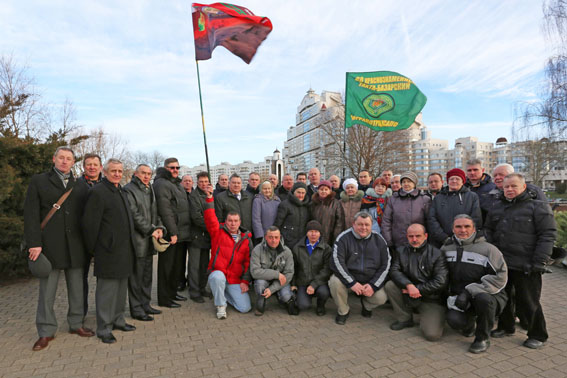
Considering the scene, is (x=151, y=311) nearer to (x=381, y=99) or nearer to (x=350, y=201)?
(x=350, y=201)

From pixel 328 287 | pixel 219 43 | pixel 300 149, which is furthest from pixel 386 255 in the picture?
pixel 300 149

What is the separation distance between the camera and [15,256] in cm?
621

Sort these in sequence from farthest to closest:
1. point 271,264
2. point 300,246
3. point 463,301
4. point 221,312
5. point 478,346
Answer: point 300,246 → point 271,264 → point 221,312 → point 463,301 → point 478,346

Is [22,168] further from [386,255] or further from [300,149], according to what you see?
[300,149]

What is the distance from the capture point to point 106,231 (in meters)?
3.99

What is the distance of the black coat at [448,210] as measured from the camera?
4.59 m

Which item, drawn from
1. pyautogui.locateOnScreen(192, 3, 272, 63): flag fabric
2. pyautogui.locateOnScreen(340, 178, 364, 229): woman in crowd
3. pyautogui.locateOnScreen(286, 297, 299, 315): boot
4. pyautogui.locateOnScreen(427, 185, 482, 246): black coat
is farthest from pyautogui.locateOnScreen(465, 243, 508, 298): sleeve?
pyautogui.locateOnScreen(192, 3, 272, 63): flag fabric

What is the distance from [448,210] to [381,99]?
3.77 meters

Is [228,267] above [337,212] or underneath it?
underneath

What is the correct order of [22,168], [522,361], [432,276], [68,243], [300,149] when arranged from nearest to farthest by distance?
[522,361] → [68,243] → [432,276] → [22,168] → [300,149]

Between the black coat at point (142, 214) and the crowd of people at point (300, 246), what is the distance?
0.02 m

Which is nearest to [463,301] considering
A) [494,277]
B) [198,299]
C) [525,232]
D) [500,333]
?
[494,277]

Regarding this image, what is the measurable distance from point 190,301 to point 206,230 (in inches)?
48.3

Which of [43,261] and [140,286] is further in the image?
[140,286]
